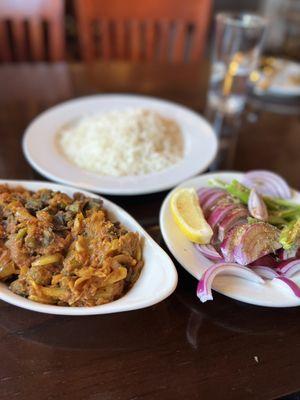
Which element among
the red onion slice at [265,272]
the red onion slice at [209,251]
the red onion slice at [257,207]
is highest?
the red onion slice at [257,207]

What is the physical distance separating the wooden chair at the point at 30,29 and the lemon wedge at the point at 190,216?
5.12ft

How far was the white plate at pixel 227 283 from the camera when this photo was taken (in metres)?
0.75

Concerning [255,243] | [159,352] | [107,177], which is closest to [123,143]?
[107,177]

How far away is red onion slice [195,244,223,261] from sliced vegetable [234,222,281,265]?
0.04m

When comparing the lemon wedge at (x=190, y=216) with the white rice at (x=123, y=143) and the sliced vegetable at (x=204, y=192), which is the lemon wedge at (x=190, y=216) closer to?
the sliced vegetable at (x=204, y=192)

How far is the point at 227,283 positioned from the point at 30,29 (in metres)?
1.89

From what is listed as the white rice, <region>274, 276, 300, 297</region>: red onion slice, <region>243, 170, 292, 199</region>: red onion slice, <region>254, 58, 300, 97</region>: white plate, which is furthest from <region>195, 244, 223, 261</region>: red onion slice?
<region>254, 58, 300, 97</region>: white plate

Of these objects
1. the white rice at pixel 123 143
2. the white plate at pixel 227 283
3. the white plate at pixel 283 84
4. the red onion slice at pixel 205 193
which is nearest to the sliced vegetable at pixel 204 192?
the red onion slice at pixel 205 193

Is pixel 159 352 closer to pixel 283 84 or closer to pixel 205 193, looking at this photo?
pixel 205 193

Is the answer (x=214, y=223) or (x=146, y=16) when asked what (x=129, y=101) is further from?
(x=146, y=16)

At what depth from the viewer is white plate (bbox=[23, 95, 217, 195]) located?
106cm

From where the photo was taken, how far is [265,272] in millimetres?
815

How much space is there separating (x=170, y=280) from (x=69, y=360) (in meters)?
0.23

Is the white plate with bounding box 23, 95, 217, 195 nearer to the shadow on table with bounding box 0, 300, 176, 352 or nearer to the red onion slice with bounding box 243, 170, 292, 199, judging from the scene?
the red onion slice with bounding box 243, 170, 292, 199
